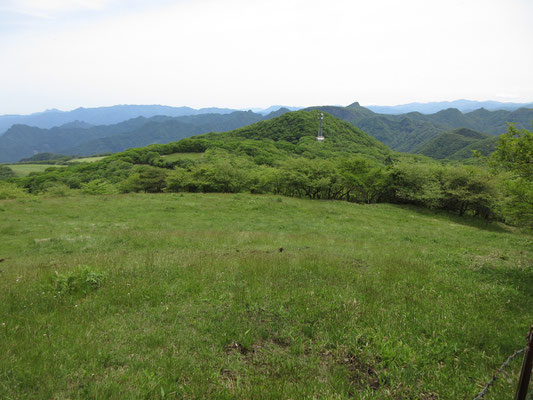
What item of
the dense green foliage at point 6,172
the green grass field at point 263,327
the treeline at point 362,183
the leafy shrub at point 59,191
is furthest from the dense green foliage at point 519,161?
the dense green foliage at point 6,172

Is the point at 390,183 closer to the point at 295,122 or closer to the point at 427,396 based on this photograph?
the point at 427,396

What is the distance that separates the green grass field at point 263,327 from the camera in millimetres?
4016

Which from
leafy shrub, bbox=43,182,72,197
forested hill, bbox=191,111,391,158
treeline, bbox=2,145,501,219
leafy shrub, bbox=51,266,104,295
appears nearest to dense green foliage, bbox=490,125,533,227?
leafy shrub, bbox=51,266,104,295

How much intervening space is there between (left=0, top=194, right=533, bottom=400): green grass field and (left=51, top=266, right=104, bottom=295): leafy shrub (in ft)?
0.13

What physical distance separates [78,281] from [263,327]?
545 cm

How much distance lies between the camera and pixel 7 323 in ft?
17.5

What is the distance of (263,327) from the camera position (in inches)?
219

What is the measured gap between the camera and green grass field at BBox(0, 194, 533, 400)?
13.2ft

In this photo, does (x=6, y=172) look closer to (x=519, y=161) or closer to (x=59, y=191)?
(x=59, y=191)

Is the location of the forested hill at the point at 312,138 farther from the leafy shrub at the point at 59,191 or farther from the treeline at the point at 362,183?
the leafy shrub at the point at 59,191

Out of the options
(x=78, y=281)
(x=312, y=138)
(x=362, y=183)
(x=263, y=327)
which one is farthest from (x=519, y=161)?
(x=312, y=138)

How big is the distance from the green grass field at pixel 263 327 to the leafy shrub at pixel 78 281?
39 millimetres

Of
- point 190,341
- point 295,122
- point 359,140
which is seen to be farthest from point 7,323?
point 295,122

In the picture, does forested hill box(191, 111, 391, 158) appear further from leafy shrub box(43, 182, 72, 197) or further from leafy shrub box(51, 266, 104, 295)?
leafy shrub box(51, 266, 104, 295)
